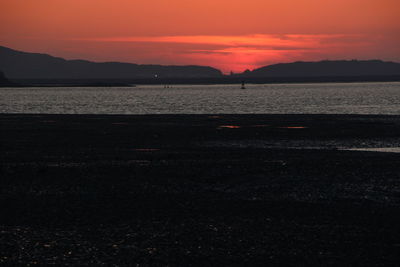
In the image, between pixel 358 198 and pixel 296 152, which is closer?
pixel 358 198

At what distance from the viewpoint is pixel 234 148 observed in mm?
33031

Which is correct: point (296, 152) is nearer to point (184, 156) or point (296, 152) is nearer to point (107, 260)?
point (184, 156)

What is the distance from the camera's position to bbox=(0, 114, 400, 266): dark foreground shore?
491 inches

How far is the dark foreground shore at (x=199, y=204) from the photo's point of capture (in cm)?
1247

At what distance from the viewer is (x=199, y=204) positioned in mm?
17672

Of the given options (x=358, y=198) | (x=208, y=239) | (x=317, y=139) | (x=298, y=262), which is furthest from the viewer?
(x=317, y=139)

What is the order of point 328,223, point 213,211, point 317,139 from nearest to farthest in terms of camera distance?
point 328,223 < point 213,211 < point 317,139

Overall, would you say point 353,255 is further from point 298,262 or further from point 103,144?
point 103,144

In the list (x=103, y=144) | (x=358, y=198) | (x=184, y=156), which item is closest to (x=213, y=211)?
(x=358, y=198)

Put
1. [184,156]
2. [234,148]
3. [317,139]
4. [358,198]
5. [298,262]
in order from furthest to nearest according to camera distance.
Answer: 1. [317,139]
2. [234,148]
3. [184,156]
4. [358,198]
5. [298,262]

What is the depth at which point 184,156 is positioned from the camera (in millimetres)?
29328

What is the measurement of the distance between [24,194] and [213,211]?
20.2ft

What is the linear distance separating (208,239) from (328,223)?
3197 millimetres

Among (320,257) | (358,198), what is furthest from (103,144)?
(320,257)
